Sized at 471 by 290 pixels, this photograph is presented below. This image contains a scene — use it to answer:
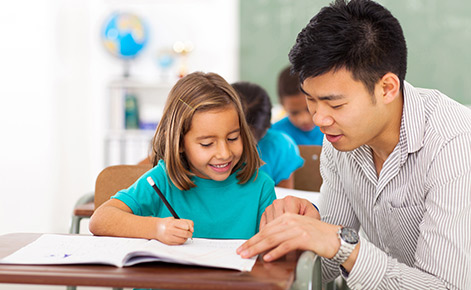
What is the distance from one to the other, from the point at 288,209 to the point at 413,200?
13.0 inches

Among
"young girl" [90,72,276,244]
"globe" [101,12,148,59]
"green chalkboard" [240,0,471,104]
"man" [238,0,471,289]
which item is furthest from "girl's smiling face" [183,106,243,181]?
"globe" [101,12,148,59]

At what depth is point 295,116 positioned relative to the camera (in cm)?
296

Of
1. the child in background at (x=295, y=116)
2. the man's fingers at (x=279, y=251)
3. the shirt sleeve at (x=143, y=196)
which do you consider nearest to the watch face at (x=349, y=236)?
the man's fingers at (x=279, y=251)

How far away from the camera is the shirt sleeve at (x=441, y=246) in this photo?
1148mm

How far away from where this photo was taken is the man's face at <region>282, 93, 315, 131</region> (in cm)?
293

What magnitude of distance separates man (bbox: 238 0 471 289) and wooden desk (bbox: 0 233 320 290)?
0.42 feet

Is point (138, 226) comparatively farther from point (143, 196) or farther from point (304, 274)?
point (304, 274)

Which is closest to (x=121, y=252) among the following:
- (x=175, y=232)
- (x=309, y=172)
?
(x=175, y=232)

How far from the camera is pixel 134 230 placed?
3.99ft

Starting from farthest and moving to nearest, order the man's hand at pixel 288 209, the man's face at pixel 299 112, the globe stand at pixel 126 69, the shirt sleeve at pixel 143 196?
the globe stand at pixel 126 69 < the man's face at pixel 299 112 < the shirt sleeve at pixel 143 196 < the man's hand at pixel 288 209

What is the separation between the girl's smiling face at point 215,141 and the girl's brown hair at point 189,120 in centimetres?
2

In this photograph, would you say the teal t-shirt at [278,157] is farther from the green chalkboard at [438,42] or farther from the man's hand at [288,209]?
the green chalkboard at [438,42]

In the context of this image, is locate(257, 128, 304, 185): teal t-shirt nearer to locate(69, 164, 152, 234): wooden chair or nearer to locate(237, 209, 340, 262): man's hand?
locate(69, 164, 152, 234): wooden chair

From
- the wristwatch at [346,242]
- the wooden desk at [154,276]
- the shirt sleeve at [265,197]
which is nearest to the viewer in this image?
the wooden desk at [154,276]
